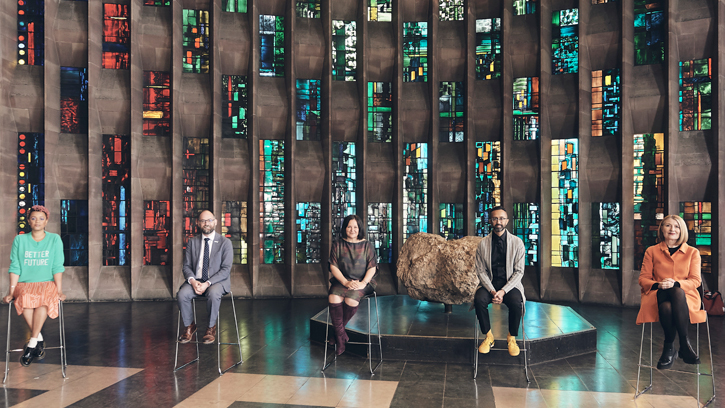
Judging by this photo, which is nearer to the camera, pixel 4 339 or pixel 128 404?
pixel 128 404

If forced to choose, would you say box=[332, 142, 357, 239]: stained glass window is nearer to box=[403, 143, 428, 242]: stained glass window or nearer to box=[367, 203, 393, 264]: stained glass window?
box=[367, 203, 393, 264]: stained glass window

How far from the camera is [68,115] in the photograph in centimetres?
1062

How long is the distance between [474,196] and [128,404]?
860cm

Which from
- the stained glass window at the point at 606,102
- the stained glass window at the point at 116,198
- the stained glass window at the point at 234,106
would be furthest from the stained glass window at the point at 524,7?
the stained glass window at the point at 116,198

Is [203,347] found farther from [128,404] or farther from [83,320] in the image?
[83,320]

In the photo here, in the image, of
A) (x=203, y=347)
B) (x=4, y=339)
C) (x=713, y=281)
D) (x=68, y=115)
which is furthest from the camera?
(x=68, y=115)

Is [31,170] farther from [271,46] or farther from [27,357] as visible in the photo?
[27,357]

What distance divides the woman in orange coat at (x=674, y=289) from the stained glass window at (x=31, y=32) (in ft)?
41.1

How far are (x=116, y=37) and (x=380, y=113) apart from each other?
6.54m

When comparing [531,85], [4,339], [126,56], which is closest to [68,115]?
[126,56]

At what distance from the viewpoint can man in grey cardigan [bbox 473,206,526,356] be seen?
4.83 m

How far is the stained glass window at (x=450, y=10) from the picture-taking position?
1151 cm

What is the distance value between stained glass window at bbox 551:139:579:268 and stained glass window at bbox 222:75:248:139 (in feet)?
24.7

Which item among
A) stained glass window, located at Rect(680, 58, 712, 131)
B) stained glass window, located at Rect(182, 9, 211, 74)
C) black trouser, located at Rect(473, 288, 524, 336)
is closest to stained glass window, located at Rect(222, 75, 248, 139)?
stained glass window, located at Rect(182, 9, 211, 74)
